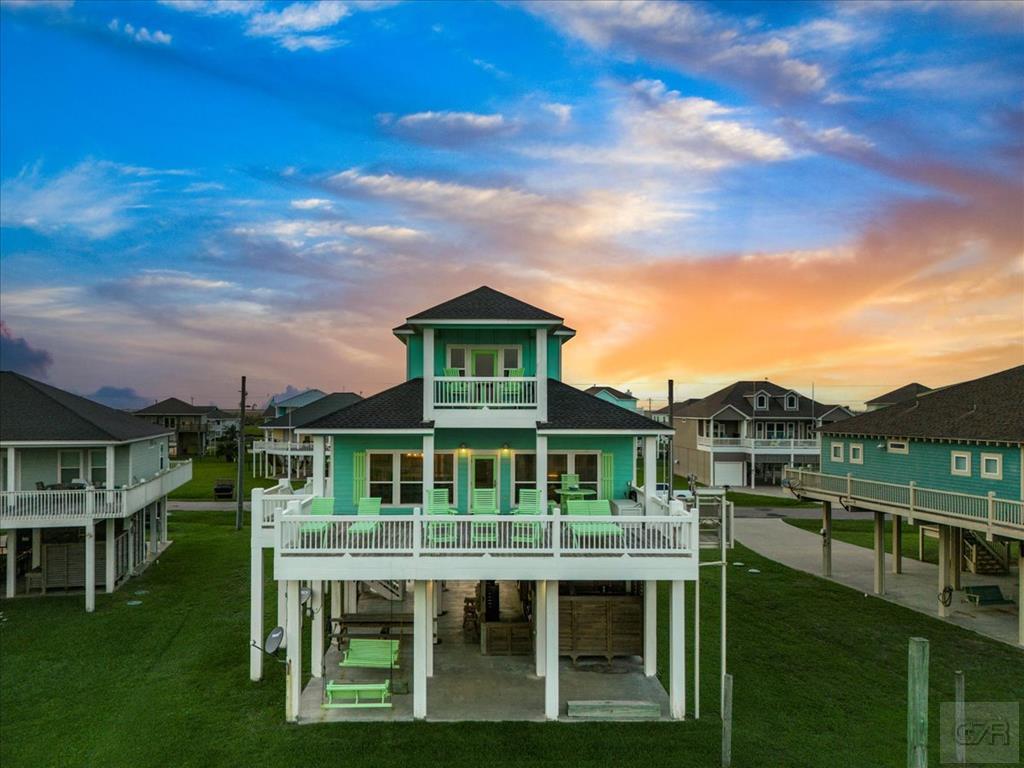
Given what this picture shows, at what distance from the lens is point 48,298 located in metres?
35.1

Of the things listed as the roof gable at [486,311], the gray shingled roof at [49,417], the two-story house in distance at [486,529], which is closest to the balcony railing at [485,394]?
the two-story house in distance at [486,529]

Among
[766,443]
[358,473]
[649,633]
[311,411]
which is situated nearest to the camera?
[649,633]

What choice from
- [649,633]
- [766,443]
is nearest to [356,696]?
[649,633]

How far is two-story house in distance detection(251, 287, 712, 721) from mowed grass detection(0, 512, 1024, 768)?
3.33 ft

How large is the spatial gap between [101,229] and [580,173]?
83.2ft

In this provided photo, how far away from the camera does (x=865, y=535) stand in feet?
116

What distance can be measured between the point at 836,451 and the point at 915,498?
19.8 ft

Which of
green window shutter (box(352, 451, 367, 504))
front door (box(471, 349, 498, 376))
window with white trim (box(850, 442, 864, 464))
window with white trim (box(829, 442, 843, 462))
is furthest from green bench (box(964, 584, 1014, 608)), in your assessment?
green window shutter (box(352, 451, 367, 504))

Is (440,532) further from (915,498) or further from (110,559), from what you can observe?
(915,498)

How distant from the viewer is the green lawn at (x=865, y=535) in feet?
102

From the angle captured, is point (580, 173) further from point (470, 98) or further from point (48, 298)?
point (48, 298)

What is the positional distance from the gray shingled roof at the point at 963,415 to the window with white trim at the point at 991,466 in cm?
65

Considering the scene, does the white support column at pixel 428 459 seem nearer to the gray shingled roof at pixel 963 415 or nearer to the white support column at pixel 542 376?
the white support column at pixel 542 376

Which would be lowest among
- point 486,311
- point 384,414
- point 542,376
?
point 384,414
